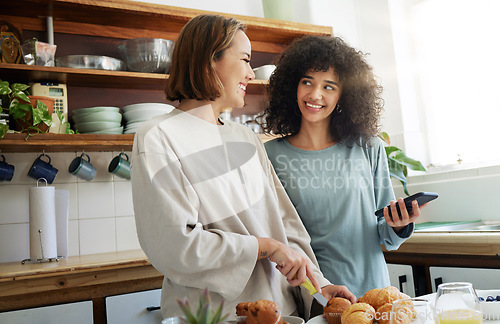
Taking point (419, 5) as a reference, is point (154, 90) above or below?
below

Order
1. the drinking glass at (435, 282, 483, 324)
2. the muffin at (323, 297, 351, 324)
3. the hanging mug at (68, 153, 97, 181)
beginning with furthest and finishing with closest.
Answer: the hanging mug at (68, 153, 97, 181) → the muffin at (323, 297, 351, 324) → the drinking glass at (435, 282, 483, 324)

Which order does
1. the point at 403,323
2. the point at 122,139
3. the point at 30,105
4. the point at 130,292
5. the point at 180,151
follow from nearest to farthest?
the point at 403,323
the point at 180,151
the point at 130,292
the point at 30,105
the point at 122,139

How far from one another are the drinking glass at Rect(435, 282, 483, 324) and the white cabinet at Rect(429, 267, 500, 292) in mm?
1250

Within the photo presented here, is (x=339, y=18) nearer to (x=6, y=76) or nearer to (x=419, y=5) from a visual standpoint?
(x=419, y=5)

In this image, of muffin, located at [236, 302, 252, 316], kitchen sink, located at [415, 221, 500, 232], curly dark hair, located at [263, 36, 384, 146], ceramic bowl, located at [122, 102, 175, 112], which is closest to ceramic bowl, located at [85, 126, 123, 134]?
ceramic bowl, located at [122, 102, 175, 112]

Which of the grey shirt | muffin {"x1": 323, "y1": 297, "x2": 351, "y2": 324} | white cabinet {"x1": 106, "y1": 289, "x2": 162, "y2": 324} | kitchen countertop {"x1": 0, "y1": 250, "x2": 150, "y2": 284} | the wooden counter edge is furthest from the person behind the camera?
white cabinet {"x1": 106, "y1": 289, "x2": 162, "y2": 324}

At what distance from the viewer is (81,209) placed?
8.75ft

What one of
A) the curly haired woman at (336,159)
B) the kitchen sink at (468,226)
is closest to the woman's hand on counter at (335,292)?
the curly haired woman at (336,159)

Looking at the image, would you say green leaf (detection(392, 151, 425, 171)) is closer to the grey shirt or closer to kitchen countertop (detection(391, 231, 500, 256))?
kitchen countertop (detection(391, 231, 500, 256))

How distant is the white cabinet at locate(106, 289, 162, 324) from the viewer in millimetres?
2021

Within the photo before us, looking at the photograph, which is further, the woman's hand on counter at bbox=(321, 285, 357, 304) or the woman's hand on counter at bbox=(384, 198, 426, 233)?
the woman's hand on counter at bbox=(384, 198, 426, 233)

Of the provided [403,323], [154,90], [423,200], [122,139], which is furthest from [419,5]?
[403,323]

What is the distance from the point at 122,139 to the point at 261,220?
148 centimetres

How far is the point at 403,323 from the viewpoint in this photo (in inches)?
27.2
